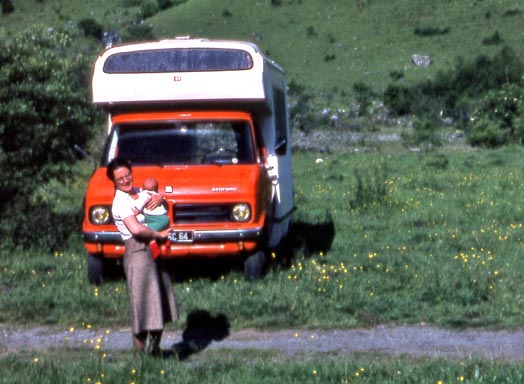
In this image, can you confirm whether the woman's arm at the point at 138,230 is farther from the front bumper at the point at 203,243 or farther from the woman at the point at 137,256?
the front bumper at the point at 203,243

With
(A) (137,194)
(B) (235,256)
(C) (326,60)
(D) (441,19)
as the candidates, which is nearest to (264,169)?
(B) (235,256)

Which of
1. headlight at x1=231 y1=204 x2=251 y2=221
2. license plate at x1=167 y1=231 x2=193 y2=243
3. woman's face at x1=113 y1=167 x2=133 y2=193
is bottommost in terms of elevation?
license plate at x1=167 y1=231 x2=193 y2=243

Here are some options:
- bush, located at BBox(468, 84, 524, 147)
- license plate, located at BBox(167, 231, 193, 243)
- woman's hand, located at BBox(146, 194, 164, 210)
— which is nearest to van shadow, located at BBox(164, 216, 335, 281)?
license plate, located at BBox(167, 231, 193, 243)

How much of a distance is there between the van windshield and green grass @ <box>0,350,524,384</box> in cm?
408

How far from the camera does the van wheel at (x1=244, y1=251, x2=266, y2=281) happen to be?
12031 mm

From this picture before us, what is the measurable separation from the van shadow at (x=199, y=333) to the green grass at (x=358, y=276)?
0.09 metres

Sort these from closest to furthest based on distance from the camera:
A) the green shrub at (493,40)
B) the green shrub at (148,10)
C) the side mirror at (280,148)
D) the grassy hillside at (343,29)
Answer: the side mirror at (280,148) → the grassy hillside at (343,29) → the green shrub at (493,40) → the green shrub at (148,10)

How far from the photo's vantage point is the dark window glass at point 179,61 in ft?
41.4

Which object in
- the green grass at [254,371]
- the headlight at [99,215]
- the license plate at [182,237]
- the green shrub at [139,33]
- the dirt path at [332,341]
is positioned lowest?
the green shrub at [139,33]

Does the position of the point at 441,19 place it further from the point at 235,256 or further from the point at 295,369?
the point at 295,369

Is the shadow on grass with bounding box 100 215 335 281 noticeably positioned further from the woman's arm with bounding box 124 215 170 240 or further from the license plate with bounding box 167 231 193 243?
the woman's arm with bounding box 124 215 170 240

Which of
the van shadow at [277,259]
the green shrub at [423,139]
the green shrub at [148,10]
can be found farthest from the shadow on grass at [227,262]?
the green shrub at [148,10]

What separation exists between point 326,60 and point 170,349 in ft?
167

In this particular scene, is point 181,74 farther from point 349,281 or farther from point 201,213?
point 349,281
